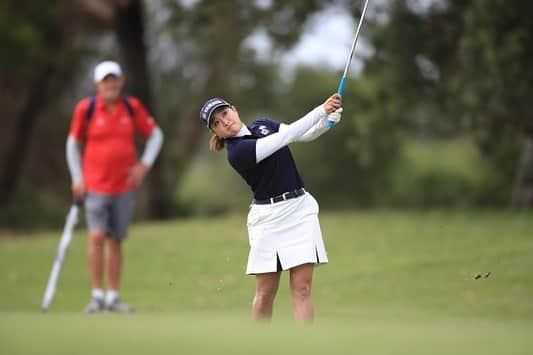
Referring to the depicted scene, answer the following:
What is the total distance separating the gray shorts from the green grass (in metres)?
0.93

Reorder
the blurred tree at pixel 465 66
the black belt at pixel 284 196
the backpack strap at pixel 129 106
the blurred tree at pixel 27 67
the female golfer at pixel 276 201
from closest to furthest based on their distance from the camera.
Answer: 1. the female golfer at pixel 276 201
2. the black belt at pixel 284 196
3. the backpack strap at pixel 129 106
4. the blurred tree at pixel 465 66
5. the blurred tree at pixel 27 67

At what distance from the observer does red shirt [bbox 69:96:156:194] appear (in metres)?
11.0

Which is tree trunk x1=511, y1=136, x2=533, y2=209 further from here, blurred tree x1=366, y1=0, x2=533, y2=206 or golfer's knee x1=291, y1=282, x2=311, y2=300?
golfer's knee x1=291, y1=282, x2=311, y2=300

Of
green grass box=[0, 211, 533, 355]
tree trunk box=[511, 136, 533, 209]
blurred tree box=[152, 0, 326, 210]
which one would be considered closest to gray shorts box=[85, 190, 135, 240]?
green grass box=[0, 211, 533, 355]

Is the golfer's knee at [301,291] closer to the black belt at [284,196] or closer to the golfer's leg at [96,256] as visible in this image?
the black belt at [284,196]

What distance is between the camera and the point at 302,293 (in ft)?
25.3

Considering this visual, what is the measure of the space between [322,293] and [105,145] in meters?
3.67

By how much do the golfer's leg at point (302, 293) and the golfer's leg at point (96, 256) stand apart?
3.67m

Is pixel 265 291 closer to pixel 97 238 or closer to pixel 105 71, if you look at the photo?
pixel 97 238

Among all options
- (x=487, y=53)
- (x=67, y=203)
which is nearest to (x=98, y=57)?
(x=67, y=203)

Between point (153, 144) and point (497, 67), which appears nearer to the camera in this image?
point (153, 144)

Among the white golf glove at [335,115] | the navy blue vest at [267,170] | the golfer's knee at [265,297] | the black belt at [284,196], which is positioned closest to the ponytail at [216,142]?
the navy blue vest at [267,170]

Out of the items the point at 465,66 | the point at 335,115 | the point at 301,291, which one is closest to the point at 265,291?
the point at 301,291

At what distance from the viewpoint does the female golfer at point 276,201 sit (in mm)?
7672
